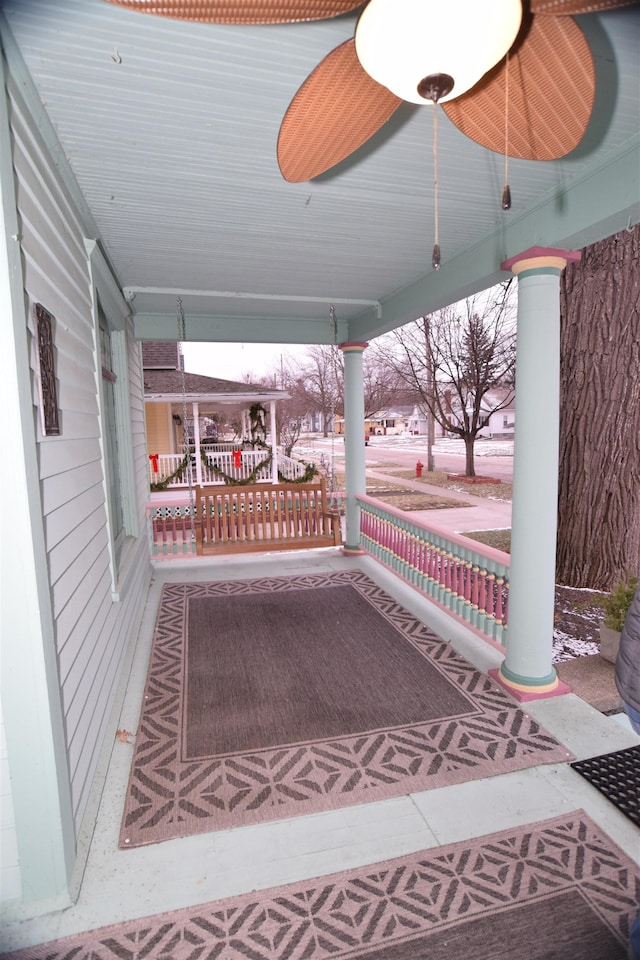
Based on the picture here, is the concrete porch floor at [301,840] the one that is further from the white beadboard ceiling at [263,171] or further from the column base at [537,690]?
the white beadboard ceiling at [263,171]

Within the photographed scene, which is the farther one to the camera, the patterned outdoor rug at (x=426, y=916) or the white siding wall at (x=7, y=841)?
the white siding wall at (x=7, y=841)

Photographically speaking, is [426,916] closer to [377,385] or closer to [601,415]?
[601,415]

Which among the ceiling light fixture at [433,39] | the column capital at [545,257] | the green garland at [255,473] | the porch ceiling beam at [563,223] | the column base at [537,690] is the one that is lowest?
the column base at [537,690]

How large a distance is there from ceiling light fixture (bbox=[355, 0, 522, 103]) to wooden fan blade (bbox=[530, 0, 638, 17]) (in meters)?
0.11

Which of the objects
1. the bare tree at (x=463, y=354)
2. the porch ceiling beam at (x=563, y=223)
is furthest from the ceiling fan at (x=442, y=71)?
the bare tree at (x=463, y=354)

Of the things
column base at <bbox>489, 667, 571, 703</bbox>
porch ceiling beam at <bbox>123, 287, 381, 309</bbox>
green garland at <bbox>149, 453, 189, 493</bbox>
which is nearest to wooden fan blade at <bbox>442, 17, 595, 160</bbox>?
column base at <bbox>489, 667, 571, 703</bbox>

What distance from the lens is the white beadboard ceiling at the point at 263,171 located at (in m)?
1.57

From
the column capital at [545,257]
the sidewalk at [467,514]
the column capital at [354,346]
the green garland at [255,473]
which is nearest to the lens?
the column capital at [545,257]

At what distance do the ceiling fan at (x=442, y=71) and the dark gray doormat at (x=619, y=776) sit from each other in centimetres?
258

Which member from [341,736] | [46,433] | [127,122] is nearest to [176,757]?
[341,736]

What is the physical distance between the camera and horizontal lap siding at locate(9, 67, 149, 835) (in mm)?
1844

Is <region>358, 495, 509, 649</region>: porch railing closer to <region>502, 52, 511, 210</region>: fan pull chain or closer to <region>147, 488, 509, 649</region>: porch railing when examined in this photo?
<region>147, 488, 509, 649</region>: porch railing

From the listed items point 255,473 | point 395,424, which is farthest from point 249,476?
point 395,424

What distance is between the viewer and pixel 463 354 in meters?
13.1
